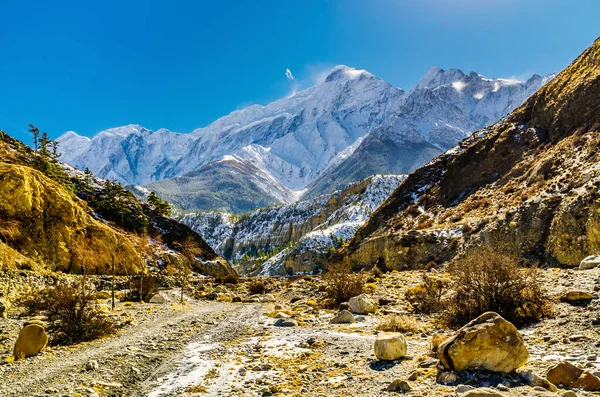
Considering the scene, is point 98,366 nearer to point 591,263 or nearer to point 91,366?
point 91,366

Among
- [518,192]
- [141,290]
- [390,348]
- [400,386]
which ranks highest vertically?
[518,192]

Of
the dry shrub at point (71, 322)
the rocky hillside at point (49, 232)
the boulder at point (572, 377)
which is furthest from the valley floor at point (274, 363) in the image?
the rocky hillside at point (49, 232)

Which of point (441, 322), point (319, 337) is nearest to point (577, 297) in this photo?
point (441, 322)

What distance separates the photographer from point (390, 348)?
32.3 ft

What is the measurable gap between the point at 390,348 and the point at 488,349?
2733 millimetres

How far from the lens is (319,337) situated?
1391 centimetres

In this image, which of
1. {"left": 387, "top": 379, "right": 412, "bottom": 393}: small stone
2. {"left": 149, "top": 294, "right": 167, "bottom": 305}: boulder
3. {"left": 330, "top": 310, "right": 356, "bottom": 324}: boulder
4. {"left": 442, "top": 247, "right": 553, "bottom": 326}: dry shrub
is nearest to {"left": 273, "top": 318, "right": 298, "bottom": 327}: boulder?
{"left": 330, "top": 310, "right": 356, "bottom": 324}: boulder

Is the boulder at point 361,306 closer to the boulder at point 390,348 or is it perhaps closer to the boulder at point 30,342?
the boulder at point 390,348

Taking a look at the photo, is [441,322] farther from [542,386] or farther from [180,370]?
[180,370]

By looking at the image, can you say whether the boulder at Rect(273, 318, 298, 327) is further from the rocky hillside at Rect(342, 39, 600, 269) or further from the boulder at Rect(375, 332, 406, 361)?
the rocky hillside at Rect(342, 39, 600, 269)

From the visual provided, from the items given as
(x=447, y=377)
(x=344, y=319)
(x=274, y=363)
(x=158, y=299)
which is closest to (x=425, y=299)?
(x=344, y=319)

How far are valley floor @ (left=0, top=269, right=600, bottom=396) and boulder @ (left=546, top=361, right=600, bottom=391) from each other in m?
0.29

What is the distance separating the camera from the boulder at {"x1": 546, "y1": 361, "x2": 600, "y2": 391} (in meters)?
6.39

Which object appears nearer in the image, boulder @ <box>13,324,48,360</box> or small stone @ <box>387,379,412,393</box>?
small stone @ <box>387,379,412,393</box>
